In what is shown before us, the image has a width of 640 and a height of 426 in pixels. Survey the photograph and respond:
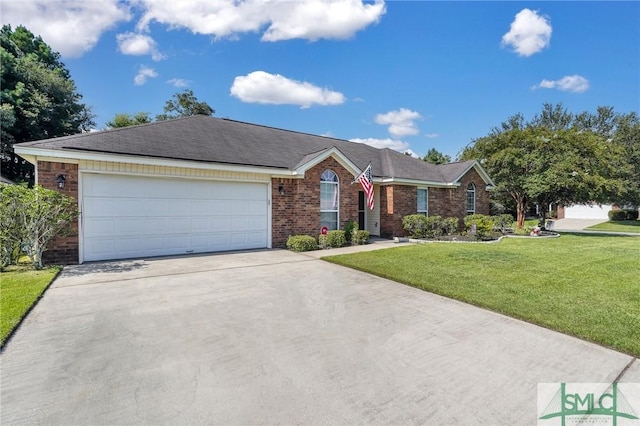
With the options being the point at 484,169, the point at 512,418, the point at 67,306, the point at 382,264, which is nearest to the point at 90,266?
the point at 67,306

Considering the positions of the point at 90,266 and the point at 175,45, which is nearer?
the point at 90,266

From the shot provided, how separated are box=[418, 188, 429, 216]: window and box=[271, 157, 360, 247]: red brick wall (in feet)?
19.3

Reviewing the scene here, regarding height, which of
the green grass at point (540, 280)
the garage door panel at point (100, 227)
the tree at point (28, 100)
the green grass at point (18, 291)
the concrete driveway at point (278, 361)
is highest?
the tree at point (28, 100)

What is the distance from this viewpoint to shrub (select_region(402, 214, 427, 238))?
14344mm

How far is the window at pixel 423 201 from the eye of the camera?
53.0ft

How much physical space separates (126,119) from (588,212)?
49.4 metres

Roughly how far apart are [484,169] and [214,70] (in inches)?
643

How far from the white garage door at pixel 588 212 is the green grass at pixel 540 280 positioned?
29509mm

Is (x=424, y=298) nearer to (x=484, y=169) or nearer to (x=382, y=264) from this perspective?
(x=382, y=264)

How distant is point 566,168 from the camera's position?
52.3ft

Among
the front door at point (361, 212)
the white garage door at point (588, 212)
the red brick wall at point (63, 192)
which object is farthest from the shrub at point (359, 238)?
the white garage door at point (588, 212)

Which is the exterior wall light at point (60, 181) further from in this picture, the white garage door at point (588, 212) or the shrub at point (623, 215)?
the shrub at point (623, 215)

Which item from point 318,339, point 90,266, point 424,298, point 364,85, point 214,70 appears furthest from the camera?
point 364,85

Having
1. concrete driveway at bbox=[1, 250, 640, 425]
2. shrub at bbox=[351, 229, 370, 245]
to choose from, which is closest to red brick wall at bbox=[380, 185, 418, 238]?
shrub at bbox=[351, 229, 370, 245]
